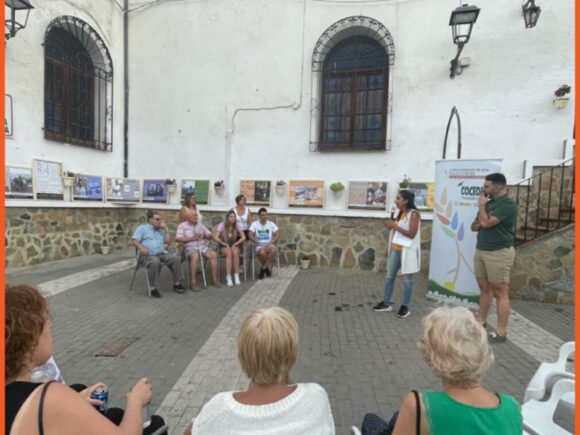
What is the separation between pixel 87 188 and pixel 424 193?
7389mm

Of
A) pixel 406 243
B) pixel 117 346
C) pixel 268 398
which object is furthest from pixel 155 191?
pixel 268 398

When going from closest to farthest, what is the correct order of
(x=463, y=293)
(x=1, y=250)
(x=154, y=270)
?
(x=1, y=250), (x=463, y=293), (x=154, y=270)

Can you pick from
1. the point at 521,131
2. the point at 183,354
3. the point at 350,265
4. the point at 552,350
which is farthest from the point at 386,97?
the point at 183,354

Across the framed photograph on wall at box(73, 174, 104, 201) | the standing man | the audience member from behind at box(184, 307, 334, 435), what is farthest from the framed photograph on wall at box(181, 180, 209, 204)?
the audience member from behind at box(184, 307, 334, 435)

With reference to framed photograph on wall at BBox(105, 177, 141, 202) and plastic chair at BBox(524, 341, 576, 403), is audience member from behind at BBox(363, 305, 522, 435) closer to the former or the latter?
plastic chair at BBox(524, 341, 576, 403)

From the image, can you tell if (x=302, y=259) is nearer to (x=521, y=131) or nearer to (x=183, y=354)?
(x=183, y=354)

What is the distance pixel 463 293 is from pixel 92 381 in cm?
447

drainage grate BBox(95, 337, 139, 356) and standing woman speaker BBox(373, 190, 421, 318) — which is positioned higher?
standing woman speaker BBox(373, 190, 421, 318)

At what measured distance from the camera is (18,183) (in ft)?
19.8

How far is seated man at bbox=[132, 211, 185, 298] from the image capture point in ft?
16.6

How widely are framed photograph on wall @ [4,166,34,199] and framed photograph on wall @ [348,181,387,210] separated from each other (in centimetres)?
629

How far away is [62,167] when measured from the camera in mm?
6914

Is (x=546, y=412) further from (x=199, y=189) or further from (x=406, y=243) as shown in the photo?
(x=199, y=189)

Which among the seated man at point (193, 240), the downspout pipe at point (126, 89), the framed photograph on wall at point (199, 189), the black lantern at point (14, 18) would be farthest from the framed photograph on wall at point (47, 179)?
the seated man at point (193, 240)
